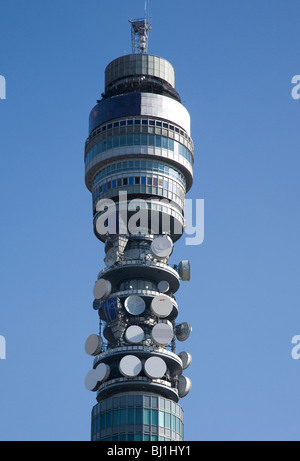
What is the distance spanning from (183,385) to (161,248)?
2319 cm

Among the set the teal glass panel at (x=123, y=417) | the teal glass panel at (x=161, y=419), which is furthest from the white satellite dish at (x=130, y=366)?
the teal glass panel at (x=161, y=419)

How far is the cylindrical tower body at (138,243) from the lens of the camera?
16550 cm

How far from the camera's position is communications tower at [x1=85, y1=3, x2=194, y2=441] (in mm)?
165500

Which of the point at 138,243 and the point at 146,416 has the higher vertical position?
Result: the point at 138,243

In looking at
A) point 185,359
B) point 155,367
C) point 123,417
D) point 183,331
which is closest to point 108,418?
point 123,417

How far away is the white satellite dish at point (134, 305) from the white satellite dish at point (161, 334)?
5.12 m

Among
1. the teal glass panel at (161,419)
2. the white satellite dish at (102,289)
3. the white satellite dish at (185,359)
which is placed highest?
the white satellite dish at (102,289)

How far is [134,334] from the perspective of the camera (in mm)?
167750

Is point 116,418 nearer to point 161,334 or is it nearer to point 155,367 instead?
point 155,367

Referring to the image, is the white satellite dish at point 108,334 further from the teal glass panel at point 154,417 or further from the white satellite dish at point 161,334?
the teal glass panel at point 154,417
